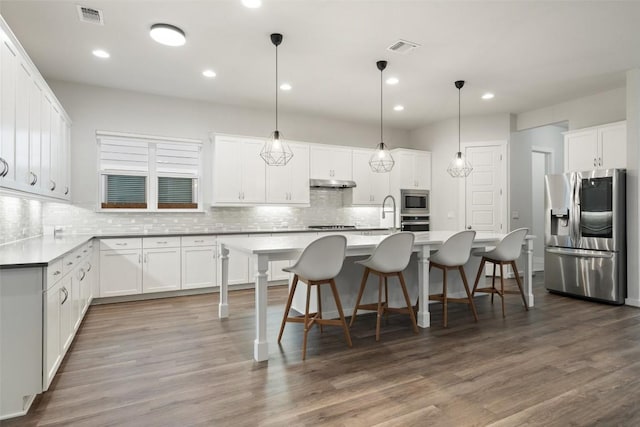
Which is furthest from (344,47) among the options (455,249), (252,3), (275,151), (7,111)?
(7,111)

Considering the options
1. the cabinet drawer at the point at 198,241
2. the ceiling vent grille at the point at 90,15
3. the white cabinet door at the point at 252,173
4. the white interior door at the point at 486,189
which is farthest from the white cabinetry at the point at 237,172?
the white interior door at the point at 486,189

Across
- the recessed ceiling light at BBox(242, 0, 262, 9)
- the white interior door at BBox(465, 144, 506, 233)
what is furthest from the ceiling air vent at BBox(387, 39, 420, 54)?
the white interior door at BBox(465, 144, 506, 233)

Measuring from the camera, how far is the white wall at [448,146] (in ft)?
20.8

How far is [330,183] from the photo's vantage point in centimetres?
620

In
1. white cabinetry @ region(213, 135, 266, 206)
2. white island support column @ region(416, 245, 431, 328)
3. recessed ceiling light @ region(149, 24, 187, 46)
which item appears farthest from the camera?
white cabinetry @ region(213, 135, 266, 206)

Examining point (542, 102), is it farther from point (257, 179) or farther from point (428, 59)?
→ point (257, 179)

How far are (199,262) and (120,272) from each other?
0.98 meters

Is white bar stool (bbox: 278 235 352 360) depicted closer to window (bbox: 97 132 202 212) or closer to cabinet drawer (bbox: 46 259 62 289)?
cabinet drawer (bbox: 46 259 62 289)

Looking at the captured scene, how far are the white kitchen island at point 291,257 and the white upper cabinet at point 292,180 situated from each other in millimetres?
2004

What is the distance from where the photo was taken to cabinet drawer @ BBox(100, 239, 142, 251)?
4527 mm

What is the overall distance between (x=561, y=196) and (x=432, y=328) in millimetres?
3038

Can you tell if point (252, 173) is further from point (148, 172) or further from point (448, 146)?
point (448, 146)

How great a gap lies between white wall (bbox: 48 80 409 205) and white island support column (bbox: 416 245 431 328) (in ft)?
11.4

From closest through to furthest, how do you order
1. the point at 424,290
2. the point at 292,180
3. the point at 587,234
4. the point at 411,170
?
the point at 424,290
the point at 587,234
the point at 292,180
the point at 411,170
